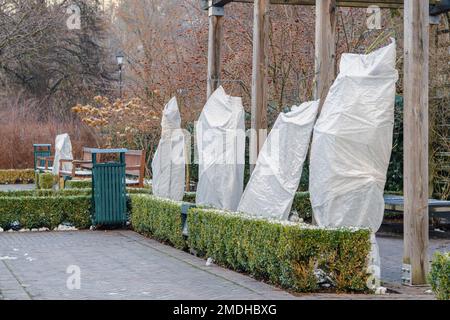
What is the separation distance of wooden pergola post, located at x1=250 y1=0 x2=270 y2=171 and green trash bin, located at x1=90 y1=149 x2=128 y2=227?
3259mm

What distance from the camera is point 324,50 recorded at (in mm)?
10984

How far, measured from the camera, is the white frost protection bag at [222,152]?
40.3 ft

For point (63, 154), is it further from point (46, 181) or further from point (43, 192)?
point (43, 192)

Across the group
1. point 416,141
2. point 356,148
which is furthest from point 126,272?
point 416,141

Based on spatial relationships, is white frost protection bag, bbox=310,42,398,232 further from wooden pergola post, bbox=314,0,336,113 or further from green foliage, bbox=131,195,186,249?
green foliage, bbox=131,195,186,249

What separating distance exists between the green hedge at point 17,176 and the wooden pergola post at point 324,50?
862 inches

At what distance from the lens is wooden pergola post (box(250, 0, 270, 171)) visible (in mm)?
13008

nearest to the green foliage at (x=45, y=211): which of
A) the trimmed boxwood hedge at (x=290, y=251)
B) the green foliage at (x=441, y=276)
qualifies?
the trimmed boxwood hedge at (x=290, y=251)

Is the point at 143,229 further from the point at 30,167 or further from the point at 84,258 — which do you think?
→ the point at 30,167

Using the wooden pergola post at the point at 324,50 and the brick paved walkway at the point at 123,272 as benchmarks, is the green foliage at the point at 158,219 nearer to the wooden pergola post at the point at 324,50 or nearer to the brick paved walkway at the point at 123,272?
the brick paved walkway at the point at 123,272

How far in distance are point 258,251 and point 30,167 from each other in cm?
2488

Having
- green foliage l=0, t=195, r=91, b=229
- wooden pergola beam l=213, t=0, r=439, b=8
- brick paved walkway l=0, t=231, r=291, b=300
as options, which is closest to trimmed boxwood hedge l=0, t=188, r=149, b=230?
green foliage l=0, t=195, r=91, b=229
